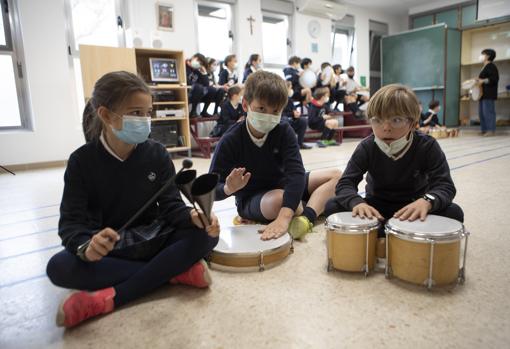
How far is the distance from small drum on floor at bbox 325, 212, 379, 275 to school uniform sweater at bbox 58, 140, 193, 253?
0.50m

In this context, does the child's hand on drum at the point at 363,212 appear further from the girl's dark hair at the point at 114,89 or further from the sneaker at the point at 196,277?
the girl's dark hair at the point at 114,89

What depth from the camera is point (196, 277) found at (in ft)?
3.93

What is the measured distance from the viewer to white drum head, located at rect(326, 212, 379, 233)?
3.89 feet

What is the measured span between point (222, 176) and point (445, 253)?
995 mm

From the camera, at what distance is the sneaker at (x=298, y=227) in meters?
1.65

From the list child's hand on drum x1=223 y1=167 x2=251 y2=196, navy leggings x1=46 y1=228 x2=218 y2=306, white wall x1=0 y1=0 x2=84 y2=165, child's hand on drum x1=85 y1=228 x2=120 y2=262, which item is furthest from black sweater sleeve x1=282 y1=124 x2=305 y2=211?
white wall x1=0 y1=0 x2=84 y2=165

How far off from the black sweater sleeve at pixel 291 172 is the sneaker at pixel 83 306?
805mm

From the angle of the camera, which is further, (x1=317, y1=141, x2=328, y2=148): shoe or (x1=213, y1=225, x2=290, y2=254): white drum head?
(x1=317, y1=141, x2=328, y2=148): shoe

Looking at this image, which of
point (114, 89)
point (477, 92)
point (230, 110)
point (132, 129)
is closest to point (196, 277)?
point (132, 129)

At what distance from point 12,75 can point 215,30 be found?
316 centimetres

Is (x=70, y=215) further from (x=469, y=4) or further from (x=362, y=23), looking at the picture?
(x=469, y=4)

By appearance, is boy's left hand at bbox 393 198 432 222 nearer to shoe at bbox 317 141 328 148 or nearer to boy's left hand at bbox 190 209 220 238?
boy's left hand at bbox 190 209 220 238

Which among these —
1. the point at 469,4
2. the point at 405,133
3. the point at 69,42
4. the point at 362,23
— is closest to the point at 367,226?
the point at 405,133

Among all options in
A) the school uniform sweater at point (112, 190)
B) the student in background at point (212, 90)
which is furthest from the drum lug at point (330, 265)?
the student in background at point (212, 90)
